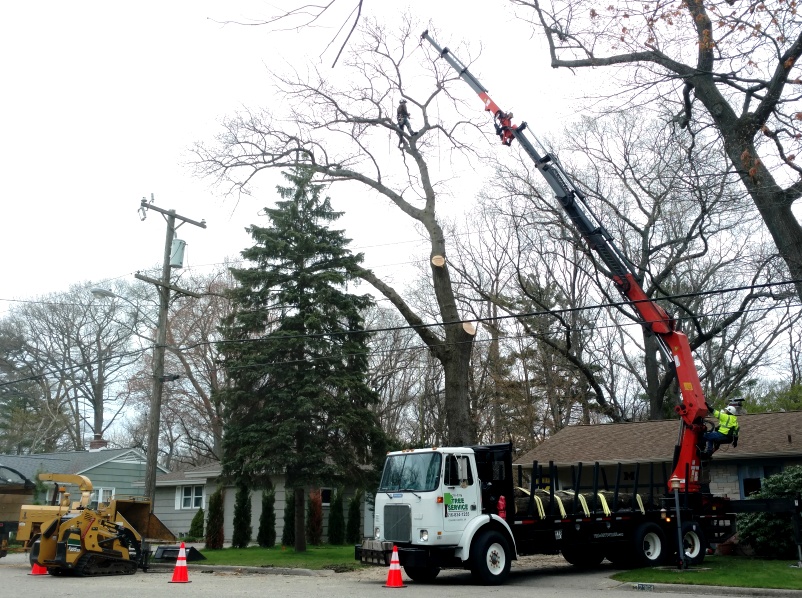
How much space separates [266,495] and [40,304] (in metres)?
25.7

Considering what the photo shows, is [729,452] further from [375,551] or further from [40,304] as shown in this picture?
[40,304]

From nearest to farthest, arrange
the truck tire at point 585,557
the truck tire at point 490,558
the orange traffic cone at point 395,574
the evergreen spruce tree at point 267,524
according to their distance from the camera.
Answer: the orange traffic cone at point 395,574 → the truck tire at point 490,558 → the truck tire at point 585,557 → the evergreen spruce tree at point 267,524

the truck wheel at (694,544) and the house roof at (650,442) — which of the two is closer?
the truck wheel at (694,544)

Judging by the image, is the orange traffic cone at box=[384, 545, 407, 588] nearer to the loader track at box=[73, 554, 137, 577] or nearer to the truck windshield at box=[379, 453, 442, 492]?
the truck windshield at box=[379, 453, 442, 492]

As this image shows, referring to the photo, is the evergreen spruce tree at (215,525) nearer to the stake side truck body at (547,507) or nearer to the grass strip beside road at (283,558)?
the grass strip beside road at (283,558)

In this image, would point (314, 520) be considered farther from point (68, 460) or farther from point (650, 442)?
point (68, 460)

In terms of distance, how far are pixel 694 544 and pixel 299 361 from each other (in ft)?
38.2

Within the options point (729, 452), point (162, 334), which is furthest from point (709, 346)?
point (162, 334)

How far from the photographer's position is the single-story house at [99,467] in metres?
32.4

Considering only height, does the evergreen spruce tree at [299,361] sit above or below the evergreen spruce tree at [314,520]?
above

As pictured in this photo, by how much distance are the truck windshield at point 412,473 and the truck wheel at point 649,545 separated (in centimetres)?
493

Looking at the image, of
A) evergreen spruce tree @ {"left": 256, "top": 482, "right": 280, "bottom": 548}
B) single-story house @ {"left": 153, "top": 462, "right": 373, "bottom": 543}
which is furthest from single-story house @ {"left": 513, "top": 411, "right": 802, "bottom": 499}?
single-story house @ {"left": 153, "top": 462, "right": 373, "bottom": 543}

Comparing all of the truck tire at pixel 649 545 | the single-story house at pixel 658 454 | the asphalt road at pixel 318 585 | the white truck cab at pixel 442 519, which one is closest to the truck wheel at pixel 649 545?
the truck tire at pixel 649 545

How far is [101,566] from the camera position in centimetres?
1797
